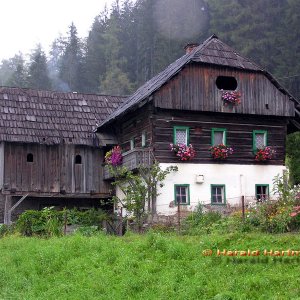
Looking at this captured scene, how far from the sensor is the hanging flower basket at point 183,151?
2302cm

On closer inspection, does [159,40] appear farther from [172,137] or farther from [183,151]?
[183,151]

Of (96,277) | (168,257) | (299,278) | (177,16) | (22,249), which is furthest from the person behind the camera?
(177,16)

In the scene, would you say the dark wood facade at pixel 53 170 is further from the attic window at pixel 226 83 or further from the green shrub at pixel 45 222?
the attic window at pixel 226 83

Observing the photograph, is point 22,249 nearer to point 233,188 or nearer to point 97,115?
point 233,188

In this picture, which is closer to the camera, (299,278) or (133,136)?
(299,278)

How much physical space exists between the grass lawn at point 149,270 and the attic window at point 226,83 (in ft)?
36.4

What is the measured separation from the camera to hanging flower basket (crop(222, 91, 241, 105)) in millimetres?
24000

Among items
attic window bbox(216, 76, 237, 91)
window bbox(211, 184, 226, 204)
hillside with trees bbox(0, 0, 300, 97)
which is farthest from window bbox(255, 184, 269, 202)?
hillside with trees bbox(0, 0, 300, 97)

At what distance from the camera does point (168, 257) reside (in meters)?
13.6

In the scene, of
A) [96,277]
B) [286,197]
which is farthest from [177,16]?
[96,277]

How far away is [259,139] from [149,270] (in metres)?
13.6

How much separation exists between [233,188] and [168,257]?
10645mm

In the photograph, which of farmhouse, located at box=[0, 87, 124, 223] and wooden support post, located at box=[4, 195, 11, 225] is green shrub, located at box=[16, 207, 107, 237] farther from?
wooden support post, located at box=[4, 195, 11, 225]

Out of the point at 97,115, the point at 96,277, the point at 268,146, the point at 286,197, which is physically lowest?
the point at 96,277
